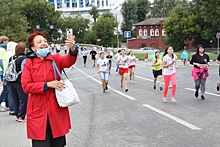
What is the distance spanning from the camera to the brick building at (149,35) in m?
91.8

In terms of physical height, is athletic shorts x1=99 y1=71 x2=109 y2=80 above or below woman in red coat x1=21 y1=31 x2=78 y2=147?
below

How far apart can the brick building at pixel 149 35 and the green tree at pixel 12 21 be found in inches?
2068

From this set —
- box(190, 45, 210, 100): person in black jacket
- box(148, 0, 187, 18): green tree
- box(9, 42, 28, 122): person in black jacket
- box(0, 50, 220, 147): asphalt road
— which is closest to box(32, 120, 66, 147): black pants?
box(0, 50, 220, 147): asphalt road

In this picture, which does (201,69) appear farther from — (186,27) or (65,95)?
(186,27)

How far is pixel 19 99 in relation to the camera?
364 inches

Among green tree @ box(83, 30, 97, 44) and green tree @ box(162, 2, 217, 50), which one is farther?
green tree @ box(83, 30, 97, 44)

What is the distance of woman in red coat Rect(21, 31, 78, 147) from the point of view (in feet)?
15.0

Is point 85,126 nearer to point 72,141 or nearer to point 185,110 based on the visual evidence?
point 72,141

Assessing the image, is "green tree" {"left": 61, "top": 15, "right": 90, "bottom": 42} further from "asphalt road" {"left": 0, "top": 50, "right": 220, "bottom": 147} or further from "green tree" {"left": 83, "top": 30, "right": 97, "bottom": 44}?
"asphalt road" {"left": 0, "top": 50, "right": 220, "bottom": 147}

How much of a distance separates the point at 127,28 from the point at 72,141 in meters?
96.2

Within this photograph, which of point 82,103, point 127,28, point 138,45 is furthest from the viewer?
point 127,28

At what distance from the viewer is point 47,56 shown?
468 centimetres

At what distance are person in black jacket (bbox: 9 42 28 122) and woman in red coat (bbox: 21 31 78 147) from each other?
4.23 metres

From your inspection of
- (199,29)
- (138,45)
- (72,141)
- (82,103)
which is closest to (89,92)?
(82,103)
